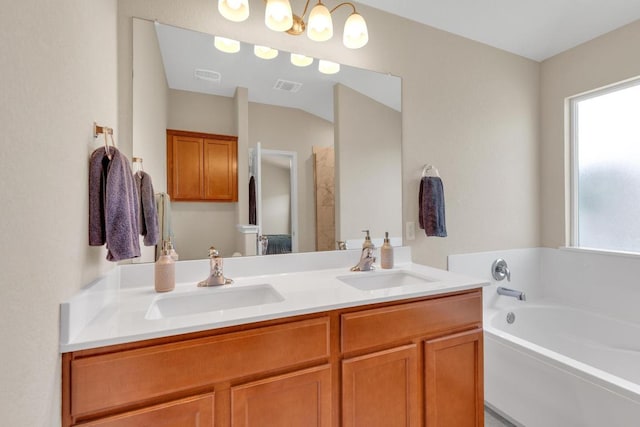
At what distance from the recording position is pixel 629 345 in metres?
1.92

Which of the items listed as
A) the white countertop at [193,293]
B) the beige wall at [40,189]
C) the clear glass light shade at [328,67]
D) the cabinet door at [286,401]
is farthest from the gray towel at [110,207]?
the clear glass light shade at [328,67]

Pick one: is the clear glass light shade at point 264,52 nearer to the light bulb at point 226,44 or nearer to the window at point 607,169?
the light bulb at point 226,44

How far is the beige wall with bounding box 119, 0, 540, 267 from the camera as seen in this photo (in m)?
1.86

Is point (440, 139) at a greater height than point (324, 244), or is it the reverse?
point (440, 139)

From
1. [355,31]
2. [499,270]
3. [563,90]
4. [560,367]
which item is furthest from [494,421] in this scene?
[563,90]

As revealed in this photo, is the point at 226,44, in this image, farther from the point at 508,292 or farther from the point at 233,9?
the point at 508,292

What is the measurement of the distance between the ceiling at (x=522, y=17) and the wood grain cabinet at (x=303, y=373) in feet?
5.54

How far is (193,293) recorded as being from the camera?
1.21 meters

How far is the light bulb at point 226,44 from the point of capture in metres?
1.46

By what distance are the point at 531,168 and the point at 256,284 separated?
7.83ft

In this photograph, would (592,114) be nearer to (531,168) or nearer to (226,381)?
(531,168)

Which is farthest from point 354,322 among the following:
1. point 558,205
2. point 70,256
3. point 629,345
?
point 558,205

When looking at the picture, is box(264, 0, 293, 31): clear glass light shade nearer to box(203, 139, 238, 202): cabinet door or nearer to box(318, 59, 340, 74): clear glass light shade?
box(318, 59, 340, 74): clear glass light shade

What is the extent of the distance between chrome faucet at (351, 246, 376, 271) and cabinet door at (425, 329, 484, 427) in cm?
49
